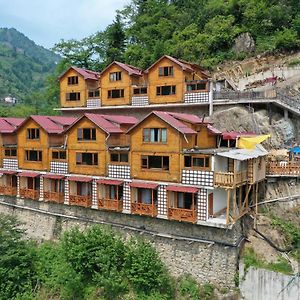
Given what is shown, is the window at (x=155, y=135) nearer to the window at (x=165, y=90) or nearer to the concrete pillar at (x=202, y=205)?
the concrete pillar at (x=202, y=205)

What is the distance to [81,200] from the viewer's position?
100 feet

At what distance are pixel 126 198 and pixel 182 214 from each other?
503 centimetres

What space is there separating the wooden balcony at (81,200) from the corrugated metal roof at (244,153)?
38.5ft

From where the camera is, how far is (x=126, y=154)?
28906 mm

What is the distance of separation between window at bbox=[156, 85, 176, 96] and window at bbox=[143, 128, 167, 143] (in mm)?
10881

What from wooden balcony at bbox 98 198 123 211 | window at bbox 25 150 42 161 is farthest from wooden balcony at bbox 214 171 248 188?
window at bbox 25 150 42 161

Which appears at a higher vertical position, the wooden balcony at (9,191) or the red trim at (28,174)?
the red trim at (28,174)

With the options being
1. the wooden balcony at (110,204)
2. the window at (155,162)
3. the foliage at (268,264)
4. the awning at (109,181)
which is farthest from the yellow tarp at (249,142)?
the wooden balcony at (110,204)

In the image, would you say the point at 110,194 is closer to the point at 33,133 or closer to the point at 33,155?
the point at 33,155

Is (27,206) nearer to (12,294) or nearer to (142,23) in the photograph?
(12,294)

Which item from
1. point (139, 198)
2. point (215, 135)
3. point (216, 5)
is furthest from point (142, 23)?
point (139, 198)

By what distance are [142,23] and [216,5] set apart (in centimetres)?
1266

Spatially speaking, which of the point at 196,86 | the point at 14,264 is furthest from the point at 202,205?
the point at 14,264

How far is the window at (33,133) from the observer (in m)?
33.7
